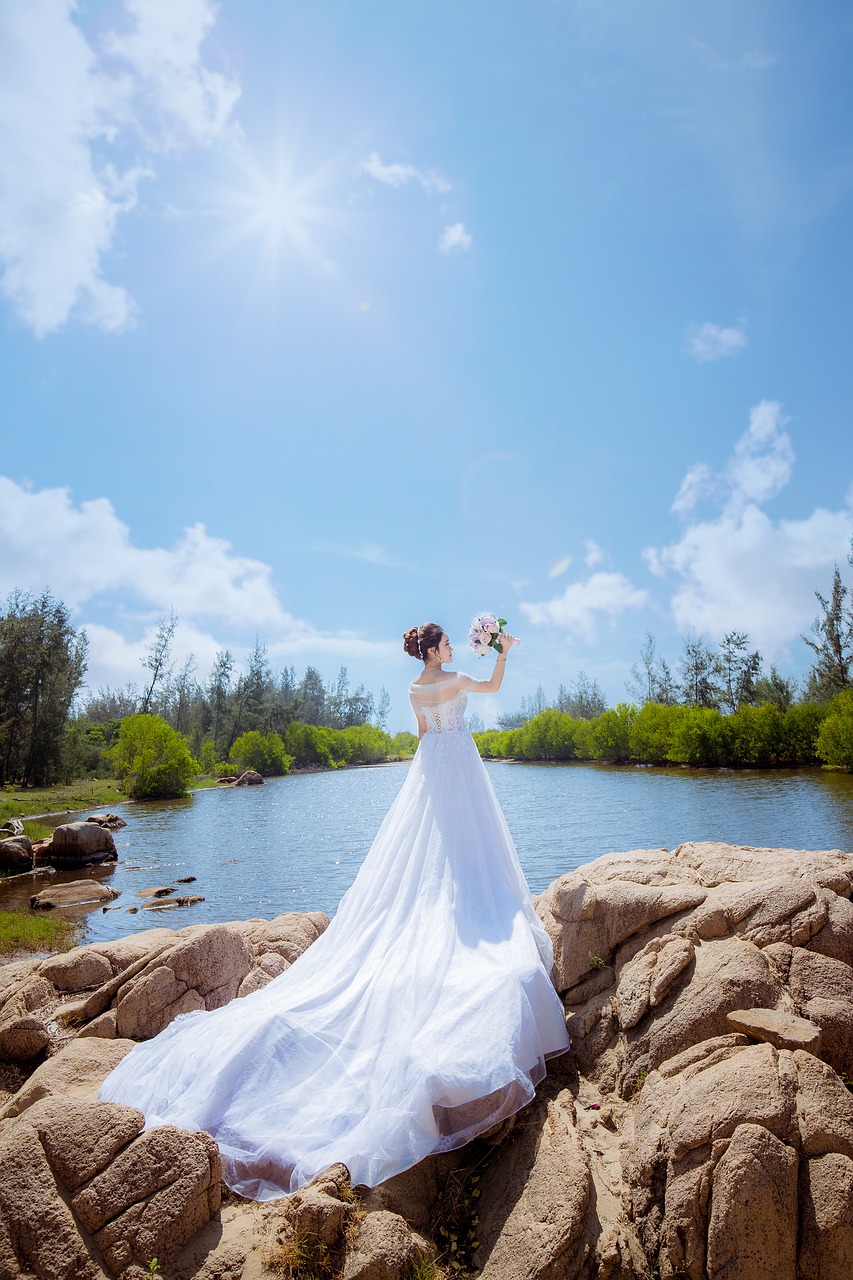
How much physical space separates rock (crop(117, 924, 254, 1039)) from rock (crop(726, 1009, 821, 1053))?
15.0 ft

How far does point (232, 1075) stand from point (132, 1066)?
2.79 ft

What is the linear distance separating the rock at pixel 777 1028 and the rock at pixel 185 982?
458cm

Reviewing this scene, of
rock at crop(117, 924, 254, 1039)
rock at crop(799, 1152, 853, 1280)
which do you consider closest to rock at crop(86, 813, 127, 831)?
rock at crop(117, 924, 254, 1039)

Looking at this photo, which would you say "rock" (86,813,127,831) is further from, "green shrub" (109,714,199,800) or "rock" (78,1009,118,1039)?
"rock" (78,1009,118,1039)

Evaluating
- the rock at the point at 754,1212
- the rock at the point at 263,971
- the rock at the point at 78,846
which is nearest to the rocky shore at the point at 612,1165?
the rock at the point at 754,1212

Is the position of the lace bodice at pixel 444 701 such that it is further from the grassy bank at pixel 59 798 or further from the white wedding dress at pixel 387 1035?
the grassy bank at pixel 59 798

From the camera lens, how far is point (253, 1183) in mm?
3578

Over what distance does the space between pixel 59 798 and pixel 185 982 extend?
3604 centimetres

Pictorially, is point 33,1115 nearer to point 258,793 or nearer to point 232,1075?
point 232,1075

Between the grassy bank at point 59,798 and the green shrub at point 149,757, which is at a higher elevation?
the green shrub at point 149,757

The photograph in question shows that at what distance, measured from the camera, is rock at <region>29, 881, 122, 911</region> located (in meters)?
16.7

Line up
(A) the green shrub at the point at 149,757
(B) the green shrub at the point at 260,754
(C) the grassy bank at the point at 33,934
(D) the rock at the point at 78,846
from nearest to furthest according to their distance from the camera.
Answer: (C) the grassy bank at the point at 33,934 → (D) the rock at the point at 78,846 → (A) the green shrub at the point at 149,757 → (B) the green shrub at the point at 260,754

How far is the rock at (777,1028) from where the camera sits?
3568 millimetres

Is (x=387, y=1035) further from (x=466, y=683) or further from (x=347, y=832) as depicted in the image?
(x=347, y=832)
